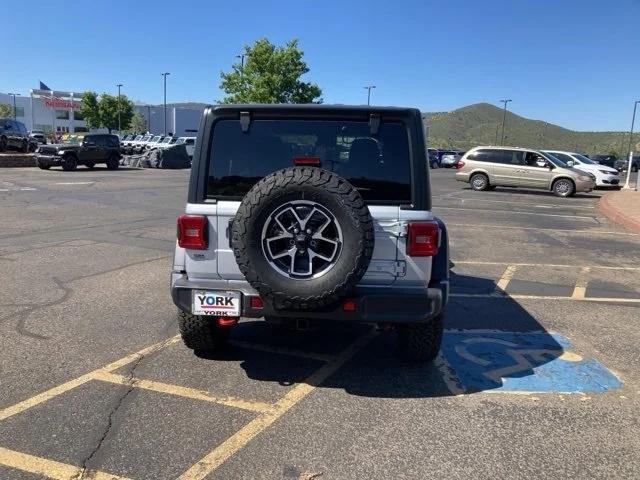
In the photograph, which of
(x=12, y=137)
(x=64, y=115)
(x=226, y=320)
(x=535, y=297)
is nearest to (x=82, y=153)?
(x=12, y=137)

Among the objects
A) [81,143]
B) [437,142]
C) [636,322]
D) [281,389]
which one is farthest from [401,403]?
[437,142]

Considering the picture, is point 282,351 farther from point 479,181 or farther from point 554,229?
point 479,181

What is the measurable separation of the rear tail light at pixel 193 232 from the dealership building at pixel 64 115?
333ft

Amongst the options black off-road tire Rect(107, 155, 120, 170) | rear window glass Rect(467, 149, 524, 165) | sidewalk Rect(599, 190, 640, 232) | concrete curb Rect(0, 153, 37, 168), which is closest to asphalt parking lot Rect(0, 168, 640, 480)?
sidewalk Rect(599, 190, 640, 232)

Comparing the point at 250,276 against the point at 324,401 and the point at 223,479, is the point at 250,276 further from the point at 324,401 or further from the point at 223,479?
the point at 223,479

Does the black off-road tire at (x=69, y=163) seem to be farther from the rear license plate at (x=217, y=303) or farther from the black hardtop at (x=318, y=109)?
the rear license plate at (x=217, y=303)

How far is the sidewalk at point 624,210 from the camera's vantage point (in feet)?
45.4

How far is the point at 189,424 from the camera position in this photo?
3.37 metres

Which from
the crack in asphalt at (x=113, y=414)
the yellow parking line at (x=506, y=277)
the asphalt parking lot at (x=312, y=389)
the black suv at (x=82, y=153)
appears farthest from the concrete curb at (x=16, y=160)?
the crack in asphalt at (x=113, y=414)

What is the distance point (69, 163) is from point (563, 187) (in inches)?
861

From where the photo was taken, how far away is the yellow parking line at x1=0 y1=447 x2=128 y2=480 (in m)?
2.82

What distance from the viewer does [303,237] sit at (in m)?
3.60

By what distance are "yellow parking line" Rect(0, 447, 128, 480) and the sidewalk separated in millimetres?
13357

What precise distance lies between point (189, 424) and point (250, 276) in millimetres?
966
